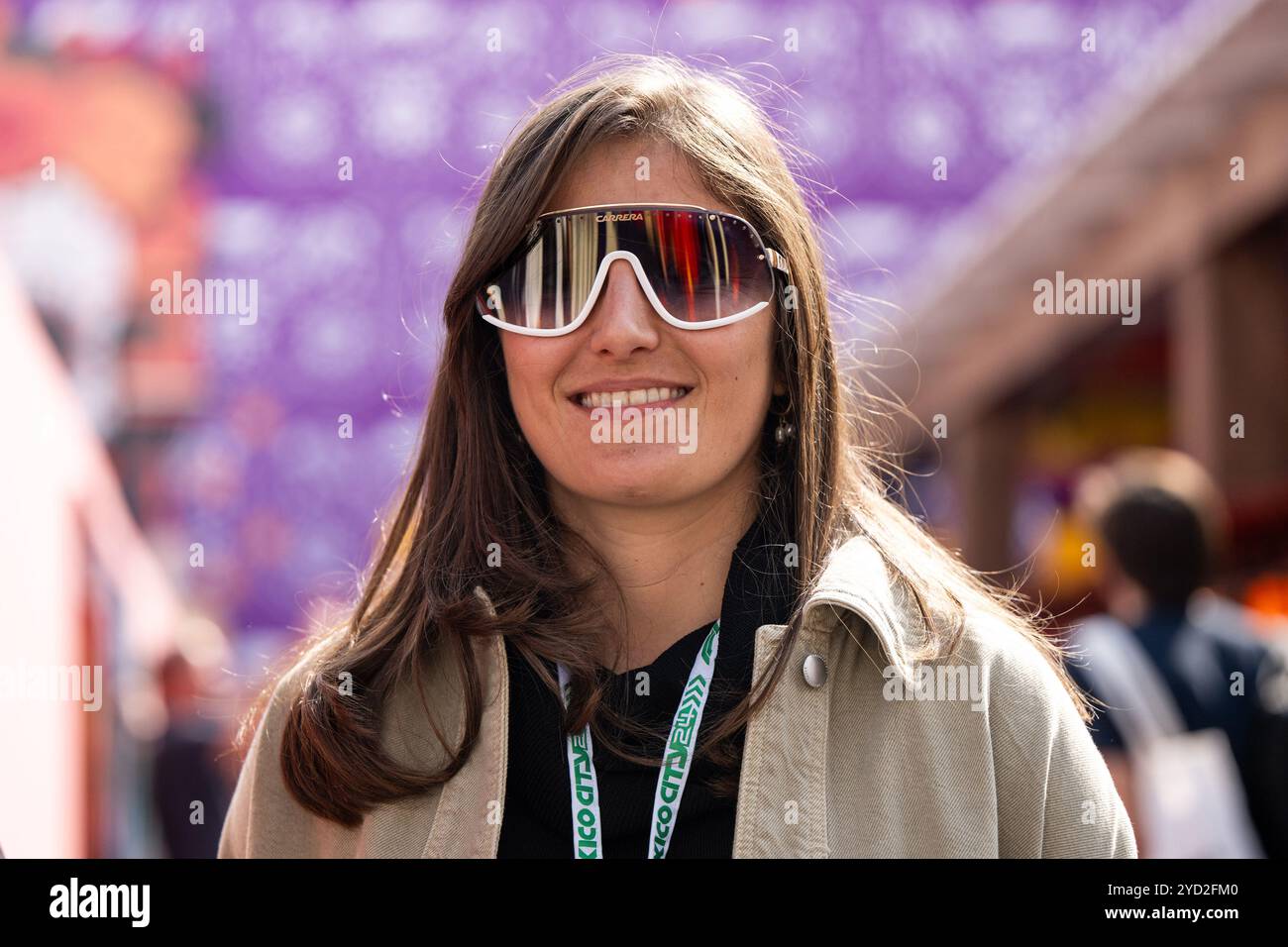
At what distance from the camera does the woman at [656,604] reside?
1515 mm

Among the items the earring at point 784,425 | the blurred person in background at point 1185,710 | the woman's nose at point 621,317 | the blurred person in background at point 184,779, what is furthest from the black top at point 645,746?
the blurred person in background at point 184,779

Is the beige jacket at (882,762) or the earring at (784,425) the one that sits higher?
the earring at (784,425)

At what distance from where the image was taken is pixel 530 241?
1.66 meters

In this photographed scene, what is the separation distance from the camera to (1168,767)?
111 inches

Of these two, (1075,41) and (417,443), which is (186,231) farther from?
(417,443)

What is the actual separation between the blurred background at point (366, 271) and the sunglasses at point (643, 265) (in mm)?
3966

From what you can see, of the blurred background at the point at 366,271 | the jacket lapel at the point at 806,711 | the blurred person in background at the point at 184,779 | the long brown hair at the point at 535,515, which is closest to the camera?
the jacket lapel at the point at 806,711

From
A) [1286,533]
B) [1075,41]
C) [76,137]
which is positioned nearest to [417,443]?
[1286,533]

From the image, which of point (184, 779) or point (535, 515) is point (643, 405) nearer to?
point (535, 515)

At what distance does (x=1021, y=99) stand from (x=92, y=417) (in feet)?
19.5

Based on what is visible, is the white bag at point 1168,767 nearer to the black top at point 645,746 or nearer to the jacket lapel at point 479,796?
the black top at point 645,746

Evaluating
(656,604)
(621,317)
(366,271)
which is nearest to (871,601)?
(656,604)

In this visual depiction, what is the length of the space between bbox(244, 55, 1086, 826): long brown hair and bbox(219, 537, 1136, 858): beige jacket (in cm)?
3

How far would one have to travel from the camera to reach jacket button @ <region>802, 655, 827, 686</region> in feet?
5.04
